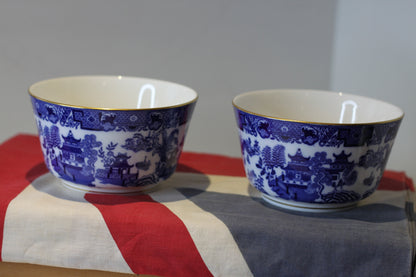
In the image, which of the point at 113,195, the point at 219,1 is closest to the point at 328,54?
the point at 219,1

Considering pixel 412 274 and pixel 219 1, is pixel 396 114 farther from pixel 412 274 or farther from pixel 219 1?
pixel 219 1

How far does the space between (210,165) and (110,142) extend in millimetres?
203

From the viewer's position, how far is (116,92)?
0.68m

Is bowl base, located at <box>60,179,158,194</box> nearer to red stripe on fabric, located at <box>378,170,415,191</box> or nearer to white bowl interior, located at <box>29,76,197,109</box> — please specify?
white bowl interior, located at <box>29,76,197,109</box>

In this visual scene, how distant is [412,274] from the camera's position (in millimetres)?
484

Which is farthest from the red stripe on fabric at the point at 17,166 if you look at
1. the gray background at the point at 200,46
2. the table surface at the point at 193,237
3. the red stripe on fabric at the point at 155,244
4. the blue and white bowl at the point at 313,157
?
Answer: the gray background at the point at 200,46

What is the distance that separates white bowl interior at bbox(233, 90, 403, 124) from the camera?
0.62 meters

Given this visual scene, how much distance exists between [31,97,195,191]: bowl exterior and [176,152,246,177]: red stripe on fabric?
0.11 metres

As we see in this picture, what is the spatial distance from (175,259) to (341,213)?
7.0 inches

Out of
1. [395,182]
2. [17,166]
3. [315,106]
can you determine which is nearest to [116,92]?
[17,166]

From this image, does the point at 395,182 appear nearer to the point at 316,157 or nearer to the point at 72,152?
the point at 316,157

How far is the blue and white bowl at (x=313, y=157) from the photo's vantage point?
49 cm

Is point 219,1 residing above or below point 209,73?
above

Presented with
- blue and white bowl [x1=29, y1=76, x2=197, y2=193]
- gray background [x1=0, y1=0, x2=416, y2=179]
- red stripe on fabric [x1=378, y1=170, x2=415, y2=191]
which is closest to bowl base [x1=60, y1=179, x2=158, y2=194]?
blue and white bowl [x1=29, y1=76, x2=197, y2=193]
